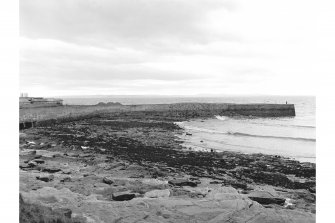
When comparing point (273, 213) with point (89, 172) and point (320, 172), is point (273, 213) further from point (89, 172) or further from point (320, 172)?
point (89, 172)

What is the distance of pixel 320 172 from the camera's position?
9.71 ft

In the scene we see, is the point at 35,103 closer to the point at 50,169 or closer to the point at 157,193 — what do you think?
the point at 50,169

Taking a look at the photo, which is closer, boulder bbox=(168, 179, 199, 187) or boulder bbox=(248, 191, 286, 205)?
boulder bbox=(248, 191, 286, 205)

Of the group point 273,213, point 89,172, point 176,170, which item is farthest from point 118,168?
point 273,213

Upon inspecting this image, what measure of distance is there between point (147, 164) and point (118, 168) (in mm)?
1390

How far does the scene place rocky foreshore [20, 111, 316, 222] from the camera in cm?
548

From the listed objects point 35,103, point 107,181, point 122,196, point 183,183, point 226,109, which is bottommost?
point 183,183

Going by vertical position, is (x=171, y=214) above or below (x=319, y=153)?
below

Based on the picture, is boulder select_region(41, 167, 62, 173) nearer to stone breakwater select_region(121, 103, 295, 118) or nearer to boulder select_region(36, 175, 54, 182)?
boulder select_region(36, 175, 54, 182)

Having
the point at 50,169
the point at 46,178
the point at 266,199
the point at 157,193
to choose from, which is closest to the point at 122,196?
the point at 157,193

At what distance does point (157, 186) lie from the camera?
26.4 feet

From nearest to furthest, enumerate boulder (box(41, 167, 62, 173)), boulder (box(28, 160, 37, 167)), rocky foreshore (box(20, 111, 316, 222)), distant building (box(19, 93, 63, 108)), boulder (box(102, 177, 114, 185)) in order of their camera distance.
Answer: rocky foreshore (box(20, 111, 316, 222)), boulder (box(102, 177, 114, 185)), boulder (box(41, 167, 62, 173)), boulder (box(28, 160, 37, 167)), distant building (box(19, 93, 63, 108))

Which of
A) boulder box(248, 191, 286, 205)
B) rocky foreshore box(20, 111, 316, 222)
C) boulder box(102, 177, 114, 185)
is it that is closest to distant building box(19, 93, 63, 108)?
rocky foreshore box(20, 111, 316, 222)

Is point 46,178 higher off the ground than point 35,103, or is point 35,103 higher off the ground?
point 35,103
